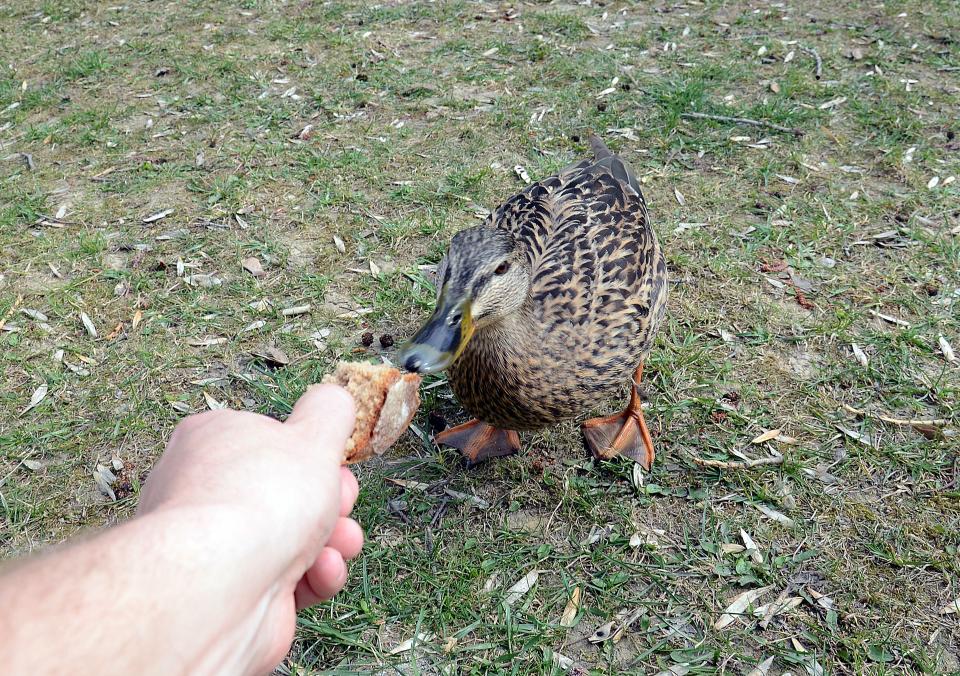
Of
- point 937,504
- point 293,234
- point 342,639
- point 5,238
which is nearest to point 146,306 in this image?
point 293,234

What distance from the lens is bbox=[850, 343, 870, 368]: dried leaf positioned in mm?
3469

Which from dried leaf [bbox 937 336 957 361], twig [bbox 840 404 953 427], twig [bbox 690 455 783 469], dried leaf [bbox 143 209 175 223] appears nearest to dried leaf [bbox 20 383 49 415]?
dried leaf [bbox 143 209 175 223]

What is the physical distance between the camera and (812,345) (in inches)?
141

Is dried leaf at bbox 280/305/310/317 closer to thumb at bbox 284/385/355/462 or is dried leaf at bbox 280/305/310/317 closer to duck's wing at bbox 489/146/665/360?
duck's wing at bbox 489/146/665/360

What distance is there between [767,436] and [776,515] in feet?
1.33

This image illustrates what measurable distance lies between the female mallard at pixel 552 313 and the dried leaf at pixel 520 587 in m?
0.55

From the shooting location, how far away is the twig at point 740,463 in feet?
10.0

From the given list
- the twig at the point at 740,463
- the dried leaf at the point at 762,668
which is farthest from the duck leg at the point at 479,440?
the dried leaf at the point at 762,668

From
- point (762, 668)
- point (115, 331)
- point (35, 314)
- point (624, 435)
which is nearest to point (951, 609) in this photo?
point (762, 668)

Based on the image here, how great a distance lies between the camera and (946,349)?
138 inches

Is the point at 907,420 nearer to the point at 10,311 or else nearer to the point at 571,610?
the point at 571,610

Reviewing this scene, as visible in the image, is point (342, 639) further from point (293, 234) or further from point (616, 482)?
point (293, 234)

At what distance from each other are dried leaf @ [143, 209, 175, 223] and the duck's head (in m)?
2.72

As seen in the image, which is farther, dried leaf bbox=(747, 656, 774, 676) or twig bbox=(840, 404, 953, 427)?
twig bbox=(840, 404, 953, 427)
